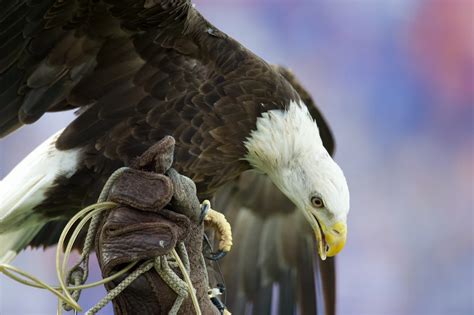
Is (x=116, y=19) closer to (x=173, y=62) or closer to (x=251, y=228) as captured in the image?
(x=173, y=62)

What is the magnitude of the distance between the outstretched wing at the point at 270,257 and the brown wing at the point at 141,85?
2.16 ft

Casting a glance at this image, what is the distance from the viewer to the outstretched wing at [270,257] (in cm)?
313

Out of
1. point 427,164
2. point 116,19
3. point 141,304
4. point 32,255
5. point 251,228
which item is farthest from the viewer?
point 427,164

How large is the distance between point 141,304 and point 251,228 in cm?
171

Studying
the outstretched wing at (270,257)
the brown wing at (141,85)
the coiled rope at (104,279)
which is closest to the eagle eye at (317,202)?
the brown wing at (141,85)

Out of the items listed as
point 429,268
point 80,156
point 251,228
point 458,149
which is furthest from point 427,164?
point 80,156

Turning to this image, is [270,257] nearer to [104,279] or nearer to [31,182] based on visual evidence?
[31,182]

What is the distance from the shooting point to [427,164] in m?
3.84

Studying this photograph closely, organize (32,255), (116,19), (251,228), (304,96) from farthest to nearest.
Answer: (32,255) < (251,228) < (304,96) < (116,19)

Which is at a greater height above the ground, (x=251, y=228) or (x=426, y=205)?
(x=426, y=205)

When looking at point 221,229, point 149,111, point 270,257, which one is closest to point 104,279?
point 221,229

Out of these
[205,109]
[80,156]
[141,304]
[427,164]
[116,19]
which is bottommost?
[141,304]

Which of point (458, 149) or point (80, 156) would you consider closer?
point (80, 156)

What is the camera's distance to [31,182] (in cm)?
248
